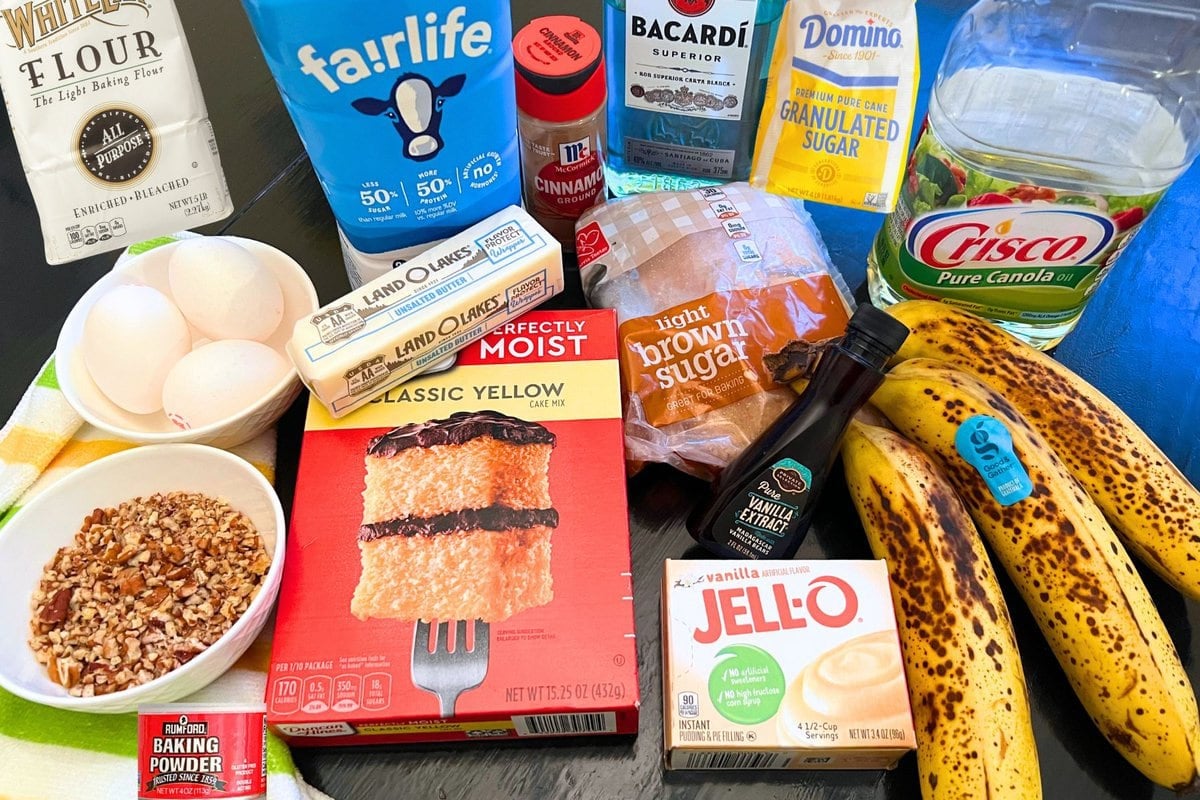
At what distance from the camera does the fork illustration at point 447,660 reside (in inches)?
23.1

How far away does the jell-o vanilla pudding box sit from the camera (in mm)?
572

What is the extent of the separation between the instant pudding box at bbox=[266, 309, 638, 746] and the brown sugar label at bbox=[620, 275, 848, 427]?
0.17 ft

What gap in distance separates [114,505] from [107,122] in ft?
0.99

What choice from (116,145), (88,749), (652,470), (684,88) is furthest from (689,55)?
(88,749)

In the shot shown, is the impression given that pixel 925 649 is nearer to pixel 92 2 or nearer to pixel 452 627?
pixel 452 627

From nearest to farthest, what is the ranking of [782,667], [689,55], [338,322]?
[782,667]
[338,322]
[689,55]

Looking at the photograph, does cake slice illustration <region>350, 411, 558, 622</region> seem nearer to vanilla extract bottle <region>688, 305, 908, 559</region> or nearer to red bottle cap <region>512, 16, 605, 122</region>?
vanilla extract bottle <region>688, 305, 908, 559</region>

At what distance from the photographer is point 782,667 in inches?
23.3

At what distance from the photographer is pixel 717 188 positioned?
89cm

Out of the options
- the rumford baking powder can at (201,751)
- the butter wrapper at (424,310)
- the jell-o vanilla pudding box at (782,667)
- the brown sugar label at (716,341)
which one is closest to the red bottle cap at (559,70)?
the butter wrapper at (424,310)

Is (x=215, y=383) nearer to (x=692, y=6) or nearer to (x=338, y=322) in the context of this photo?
(x=338, y=322)

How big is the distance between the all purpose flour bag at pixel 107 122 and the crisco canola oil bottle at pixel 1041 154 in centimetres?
60

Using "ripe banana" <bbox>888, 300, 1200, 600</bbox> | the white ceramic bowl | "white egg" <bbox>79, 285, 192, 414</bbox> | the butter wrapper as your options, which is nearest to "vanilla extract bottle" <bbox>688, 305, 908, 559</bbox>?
"ripe banana" <bbox>888, 300, 1200, 600</bbox>

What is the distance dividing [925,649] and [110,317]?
0.69 metres
